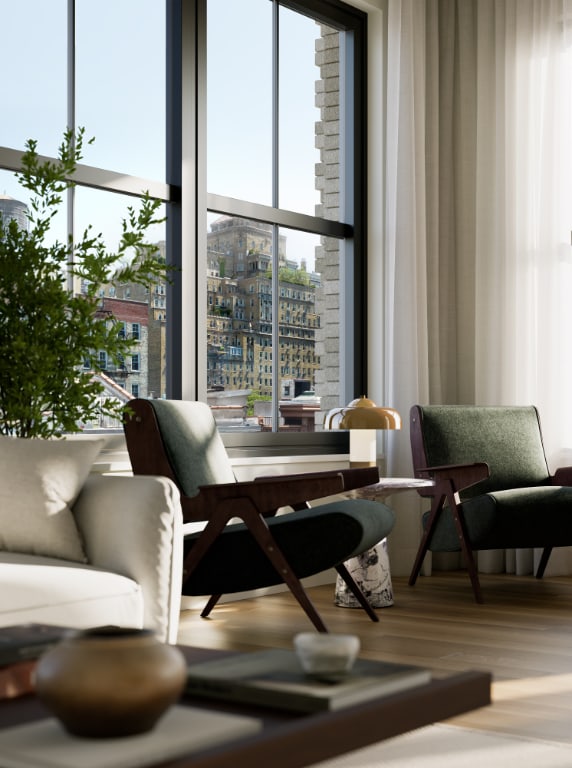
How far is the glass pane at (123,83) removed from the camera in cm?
436

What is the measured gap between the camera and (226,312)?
5051 mm

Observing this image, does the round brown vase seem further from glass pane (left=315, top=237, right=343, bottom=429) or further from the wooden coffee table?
glass pane (left=315, top=237, right=343, bottom=429)

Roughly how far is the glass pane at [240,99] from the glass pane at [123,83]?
0.34 metres

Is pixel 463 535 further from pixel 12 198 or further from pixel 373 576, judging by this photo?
pixel 12 198

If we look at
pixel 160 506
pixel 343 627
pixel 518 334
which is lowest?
pixel 343 627

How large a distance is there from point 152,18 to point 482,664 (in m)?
3.11

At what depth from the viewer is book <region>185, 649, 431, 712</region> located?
128 cm

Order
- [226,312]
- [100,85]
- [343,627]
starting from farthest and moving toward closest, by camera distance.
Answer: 1. [226,312]
2. [100,85]
3. [343,627]

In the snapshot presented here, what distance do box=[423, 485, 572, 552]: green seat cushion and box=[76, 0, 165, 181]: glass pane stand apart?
6.78 ft

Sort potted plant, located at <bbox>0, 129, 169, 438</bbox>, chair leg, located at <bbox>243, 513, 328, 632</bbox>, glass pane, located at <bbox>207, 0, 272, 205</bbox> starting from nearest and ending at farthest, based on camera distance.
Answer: potted plant, located at <bbox>0, 129, 169, 438</bbox>
chair leg, located at <bbox>243, 513, 328, 632</bbox>
glass pane, located at <bbox>207, 0, 272, 205</bbox>

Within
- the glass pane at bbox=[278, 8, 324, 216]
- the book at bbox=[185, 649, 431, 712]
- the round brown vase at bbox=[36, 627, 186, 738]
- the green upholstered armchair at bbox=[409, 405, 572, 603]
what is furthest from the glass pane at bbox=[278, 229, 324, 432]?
the round brown vase at bbox=[36, 627, 186, 738]

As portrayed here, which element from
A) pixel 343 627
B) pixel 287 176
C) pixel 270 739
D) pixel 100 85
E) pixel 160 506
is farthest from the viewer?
pixel 287 176

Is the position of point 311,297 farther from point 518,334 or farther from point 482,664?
point 482,664

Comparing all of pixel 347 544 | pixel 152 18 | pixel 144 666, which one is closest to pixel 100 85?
pixel 152 18
